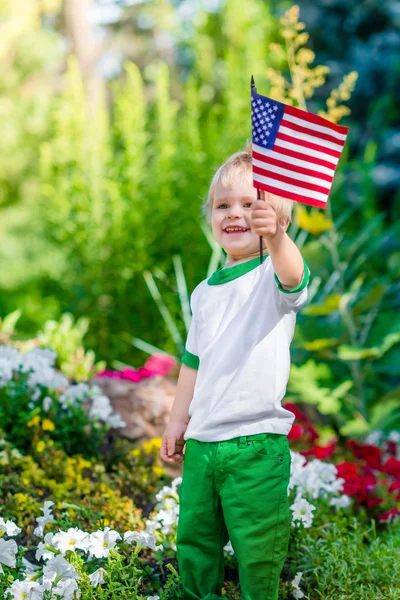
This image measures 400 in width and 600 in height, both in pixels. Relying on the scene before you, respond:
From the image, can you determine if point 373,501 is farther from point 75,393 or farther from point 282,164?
point 282,164

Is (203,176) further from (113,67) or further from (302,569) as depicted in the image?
(113,67)

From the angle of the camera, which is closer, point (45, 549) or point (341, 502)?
point (45, 549)

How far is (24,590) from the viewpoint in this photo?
6.07ft

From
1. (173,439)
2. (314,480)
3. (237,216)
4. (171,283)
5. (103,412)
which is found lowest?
(314,480)

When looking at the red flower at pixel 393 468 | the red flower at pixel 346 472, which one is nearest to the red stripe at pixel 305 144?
the red flower at pixel 346 472

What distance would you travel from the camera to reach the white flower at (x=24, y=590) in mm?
1830

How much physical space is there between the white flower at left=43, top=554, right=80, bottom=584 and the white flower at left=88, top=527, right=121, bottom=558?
4.2 inches

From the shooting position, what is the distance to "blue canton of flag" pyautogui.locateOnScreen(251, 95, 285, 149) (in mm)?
1715

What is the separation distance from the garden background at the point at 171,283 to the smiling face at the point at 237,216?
30 centimetres

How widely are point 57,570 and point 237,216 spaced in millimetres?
1102

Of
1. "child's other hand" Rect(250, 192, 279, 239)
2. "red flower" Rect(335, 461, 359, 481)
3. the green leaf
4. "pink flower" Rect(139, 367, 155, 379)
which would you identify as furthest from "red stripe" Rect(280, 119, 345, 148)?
"pink flower" Rect(139, 367, 155, 379)

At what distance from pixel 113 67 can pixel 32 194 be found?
4.79 metres

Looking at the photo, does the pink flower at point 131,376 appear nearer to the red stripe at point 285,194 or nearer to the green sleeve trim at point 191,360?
the green sleeve trim at point 191,360

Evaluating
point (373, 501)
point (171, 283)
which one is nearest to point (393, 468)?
point (373, 501)
